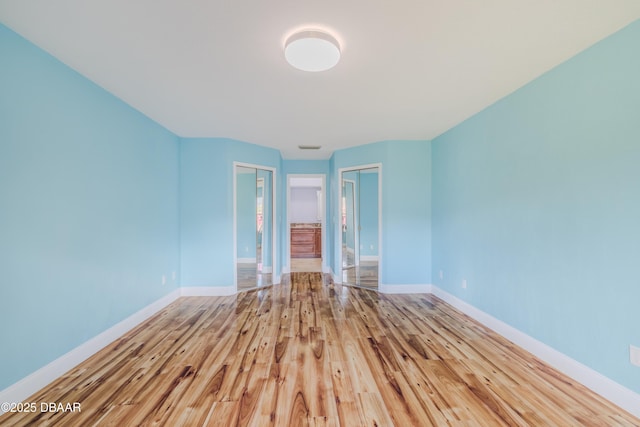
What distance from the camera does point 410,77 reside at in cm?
218

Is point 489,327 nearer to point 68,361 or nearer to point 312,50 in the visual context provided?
point 312,50

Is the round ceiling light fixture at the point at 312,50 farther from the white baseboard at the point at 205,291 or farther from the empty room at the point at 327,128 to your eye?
the white baseboard at the point at 205,291

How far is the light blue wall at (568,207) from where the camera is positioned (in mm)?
1609

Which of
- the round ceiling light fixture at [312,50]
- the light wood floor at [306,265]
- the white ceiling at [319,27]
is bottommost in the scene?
the light wood floor at [306,265]

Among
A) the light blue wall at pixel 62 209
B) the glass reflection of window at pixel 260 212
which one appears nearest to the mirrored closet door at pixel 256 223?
the glass reflection of window at pixel 260 212

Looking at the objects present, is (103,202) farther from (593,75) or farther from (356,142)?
(593,75)

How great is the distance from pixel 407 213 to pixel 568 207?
219cm

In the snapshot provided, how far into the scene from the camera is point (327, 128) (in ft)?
11.4

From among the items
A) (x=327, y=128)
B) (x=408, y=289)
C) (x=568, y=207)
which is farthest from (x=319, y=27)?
(x=408, y=289)

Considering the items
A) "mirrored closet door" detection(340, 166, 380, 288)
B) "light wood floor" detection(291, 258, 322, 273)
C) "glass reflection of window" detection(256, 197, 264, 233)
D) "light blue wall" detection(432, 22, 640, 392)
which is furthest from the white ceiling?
"light wood floor" detection(291, 258, 322, 273)

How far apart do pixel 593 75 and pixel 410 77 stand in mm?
1229

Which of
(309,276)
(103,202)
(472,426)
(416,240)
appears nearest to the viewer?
(472,426)

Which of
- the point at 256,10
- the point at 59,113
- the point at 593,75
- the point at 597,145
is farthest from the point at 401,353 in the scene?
the point at 59,113

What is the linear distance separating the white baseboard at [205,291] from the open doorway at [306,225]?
5.80 feet
